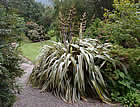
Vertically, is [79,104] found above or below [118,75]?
below

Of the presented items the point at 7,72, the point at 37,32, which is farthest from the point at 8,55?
the point at 37,32

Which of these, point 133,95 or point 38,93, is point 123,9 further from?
point 38,93

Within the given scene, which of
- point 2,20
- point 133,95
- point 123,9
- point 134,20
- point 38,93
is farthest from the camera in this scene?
point 123,9

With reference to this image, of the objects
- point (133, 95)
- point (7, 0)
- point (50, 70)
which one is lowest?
point (133, 95)

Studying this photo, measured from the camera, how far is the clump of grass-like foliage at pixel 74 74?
1836mm

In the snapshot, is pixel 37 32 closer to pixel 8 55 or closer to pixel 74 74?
pixel 74 74

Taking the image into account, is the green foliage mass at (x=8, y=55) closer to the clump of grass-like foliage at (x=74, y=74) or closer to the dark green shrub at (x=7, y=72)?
the dark green shrub at (x=7, y=72)

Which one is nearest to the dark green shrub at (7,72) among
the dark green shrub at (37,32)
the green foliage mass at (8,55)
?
Answer: the green foliage mass at (8,55)

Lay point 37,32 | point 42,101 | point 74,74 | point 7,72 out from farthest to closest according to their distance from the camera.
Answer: point 37,32, point 74,74, point 42,101, point 7,72

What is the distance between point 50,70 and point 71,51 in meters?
0.50

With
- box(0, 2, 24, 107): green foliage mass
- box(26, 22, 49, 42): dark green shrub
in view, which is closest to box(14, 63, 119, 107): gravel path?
box(0, 2, 24, 107): green foliage mass

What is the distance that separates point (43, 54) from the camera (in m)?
2.36

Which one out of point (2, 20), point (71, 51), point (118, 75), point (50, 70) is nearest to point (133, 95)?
point (118, 75)

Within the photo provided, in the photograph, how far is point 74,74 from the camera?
1.92m
